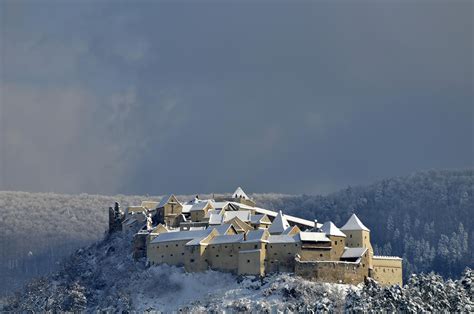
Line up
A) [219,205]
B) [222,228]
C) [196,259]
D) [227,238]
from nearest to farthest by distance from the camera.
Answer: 1. [227,238]
2. [196,259]
3. [222,228]
4. [219,205]

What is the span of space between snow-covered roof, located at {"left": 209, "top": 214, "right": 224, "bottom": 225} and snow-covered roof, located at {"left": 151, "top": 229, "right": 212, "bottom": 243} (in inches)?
180

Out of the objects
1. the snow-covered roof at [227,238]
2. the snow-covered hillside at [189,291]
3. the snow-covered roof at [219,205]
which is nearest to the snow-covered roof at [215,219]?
the snow-covered roof at [219,205]

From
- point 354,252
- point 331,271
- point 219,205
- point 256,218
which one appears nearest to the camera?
point 331,271

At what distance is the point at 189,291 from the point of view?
→ 14725 cm

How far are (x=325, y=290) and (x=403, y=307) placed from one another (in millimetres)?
14441

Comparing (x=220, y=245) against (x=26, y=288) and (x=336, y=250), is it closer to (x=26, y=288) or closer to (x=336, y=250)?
(x=336, y=250)

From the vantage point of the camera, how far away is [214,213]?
160625mm

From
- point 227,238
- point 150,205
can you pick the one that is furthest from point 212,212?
point 150,205

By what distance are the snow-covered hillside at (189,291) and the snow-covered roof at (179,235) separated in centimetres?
362

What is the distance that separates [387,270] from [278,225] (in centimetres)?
1444

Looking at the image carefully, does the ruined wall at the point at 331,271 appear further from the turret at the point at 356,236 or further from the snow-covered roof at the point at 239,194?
the snow-covered roof at the point at 239,194

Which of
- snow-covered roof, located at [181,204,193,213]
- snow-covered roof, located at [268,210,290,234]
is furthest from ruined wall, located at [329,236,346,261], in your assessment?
snow-covered roof, located at [181,204,193,213]

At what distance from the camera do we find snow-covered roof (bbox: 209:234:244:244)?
148 metres

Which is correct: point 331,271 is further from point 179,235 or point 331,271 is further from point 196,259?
point 179,235
